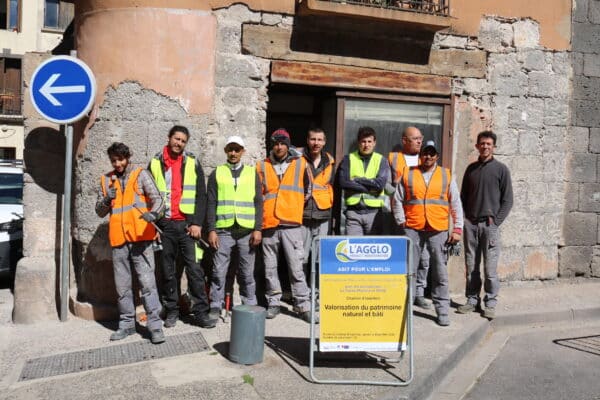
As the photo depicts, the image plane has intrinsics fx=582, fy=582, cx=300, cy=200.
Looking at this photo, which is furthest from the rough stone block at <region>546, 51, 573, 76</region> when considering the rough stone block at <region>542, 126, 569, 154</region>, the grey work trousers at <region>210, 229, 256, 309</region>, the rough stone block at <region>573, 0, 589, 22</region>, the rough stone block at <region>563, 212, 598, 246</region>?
the grey work trousers at <region>210, 229, 256, 309</region>

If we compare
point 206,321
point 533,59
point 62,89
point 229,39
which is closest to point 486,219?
point 533,59

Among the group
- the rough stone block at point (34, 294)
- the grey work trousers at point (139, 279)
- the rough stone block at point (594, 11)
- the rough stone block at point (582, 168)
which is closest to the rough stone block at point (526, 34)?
the rough stone block at point (594, 11)

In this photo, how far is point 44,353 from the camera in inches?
201

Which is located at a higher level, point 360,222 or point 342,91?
point 342,91

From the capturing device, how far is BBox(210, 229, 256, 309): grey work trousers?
5.83 m

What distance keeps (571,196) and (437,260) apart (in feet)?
10.6

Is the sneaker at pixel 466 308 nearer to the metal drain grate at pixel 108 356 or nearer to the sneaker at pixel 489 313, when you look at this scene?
the sneaker at pixel 489 313

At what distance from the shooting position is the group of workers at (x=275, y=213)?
534cm

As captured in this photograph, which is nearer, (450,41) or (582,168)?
(450,41)

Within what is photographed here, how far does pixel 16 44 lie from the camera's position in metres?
25.2

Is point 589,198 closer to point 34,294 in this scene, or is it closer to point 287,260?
point 287,260

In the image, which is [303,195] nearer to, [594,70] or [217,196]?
[217,196]

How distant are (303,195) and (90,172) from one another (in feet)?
7.54

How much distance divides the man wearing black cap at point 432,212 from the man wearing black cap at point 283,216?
1071 millimetres
